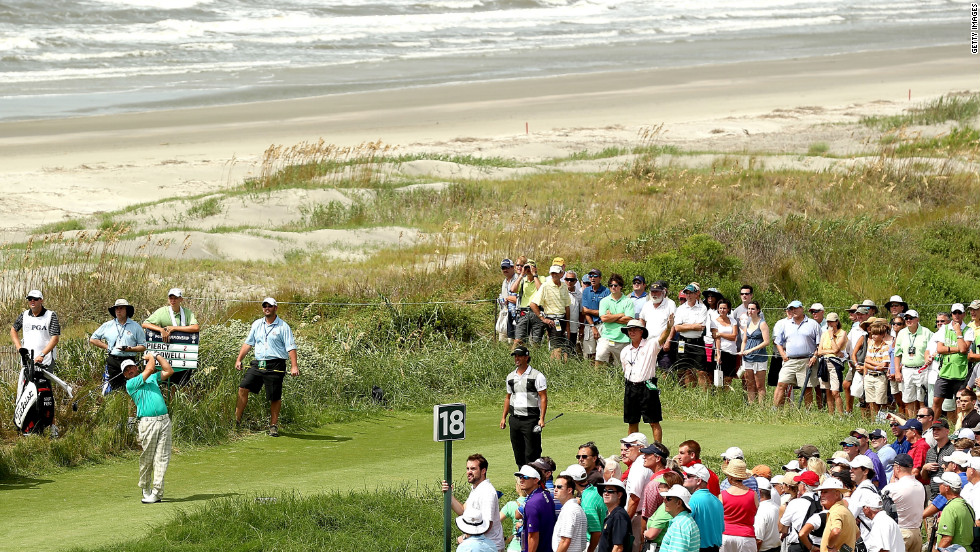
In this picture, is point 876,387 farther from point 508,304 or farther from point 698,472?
point 698,472

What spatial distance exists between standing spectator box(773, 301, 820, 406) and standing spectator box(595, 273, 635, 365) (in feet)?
8.29

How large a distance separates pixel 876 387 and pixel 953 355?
1.29 m

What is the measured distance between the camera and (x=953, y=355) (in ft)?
58.2

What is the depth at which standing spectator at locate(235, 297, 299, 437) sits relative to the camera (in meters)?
17.5

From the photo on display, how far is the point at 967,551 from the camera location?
39.1ft

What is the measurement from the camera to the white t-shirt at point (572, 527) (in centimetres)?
1068

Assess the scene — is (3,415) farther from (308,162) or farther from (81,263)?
(308,162)

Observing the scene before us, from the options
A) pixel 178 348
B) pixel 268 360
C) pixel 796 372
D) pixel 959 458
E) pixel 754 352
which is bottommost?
pixel 796 372

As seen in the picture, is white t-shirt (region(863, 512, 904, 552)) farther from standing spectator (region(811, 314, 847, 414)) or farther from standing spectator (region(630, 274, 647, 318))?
standing spectator (region(630, 274, 647, 318))

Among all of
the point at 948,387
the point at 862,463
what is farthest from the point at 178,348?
the point at 948,387

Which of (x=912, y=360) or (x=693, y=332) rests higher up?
(x=912, y=360)

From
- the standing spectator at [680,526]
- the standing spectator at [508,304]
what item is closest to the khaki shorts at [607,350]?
the standing spectator at [508,304]

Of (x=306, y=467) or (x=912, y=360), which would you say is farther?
(x=912, y=360)

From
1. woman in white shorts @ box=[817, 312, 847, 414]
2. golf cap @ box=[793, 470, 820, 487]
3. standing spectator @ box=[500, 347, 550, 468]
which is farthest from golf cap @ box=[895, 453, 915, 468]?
woman in white shorts @ box=[817, 312, 847, 414]
